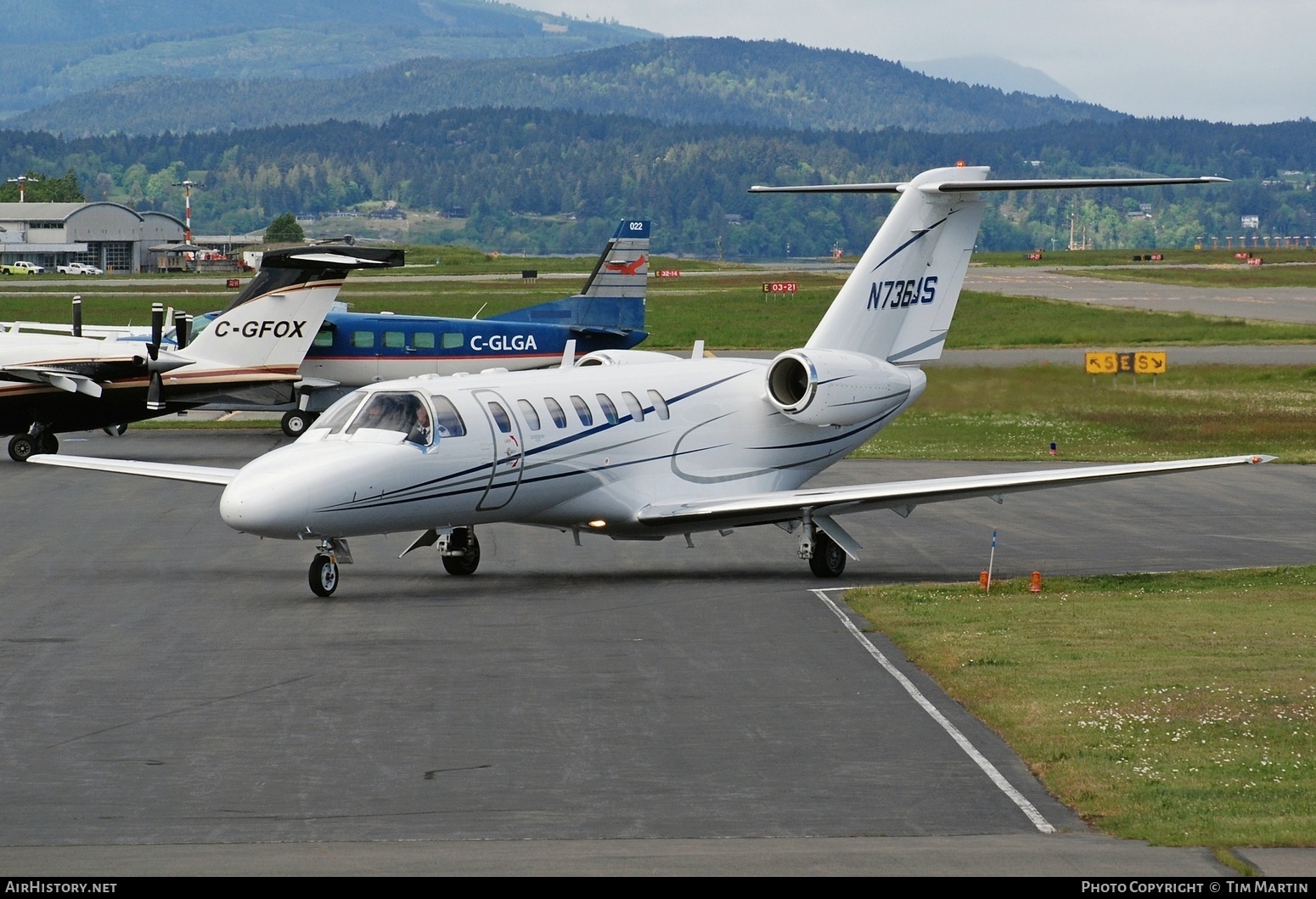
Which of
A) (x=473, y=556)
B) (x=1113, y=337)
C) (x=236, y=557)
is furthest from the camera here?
(x=1113, y=337)

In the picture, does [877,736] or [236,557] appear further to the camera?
[236,557]

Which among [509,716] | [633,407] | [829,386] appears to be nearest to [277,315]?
[633,407]

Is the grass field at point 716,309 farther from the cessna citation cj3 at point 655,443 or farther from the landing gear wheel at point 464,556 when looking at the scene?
the landing gear wheel at point 464,556

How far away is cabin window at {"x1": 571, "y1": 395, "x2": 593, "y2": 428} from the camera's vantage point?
25.0 metres

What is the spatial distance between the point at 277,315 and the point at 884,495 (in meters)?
20.8

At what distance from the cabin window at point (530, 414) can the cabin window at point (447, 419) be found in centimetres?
114

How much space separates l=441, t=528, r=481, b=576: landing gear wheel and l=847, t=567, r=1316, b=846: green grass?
555 centimetres

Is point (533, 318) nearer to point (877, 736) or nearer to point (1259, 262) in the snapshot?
point (877, 736)

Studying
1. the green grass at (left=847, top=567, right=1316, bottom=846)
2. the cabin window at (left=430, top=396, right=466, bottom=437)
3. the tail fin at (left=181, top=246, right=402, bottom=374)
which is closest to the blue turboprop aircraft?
the tail fin at (left=181, top=246, right=402, bottom=374)

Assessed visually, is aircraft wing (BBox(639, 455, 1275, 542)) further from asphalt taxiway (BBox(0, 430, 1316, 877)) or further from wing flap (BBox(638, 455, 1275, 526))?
asphalt taxiway (BBox(0, 430, 1316, 877))

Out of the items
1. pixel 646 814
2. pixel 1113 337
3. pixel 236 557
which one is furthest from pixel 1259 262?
pixel 646 814

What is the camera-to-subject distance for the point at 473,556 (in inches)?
1002

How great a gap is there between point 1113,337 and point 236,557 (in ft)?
195

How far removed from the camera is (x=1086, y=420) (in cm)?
4928
